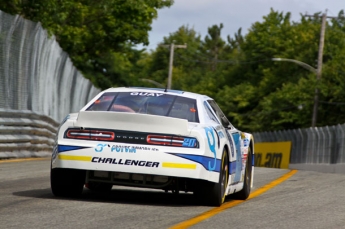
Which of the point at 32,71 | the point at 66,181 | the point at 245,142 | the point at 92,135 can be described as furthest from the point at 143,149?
the point at 32,71

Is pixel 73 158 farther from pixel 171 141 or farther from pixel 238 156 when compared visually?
pixel 238 156

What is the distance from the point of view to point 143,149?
9.83 meters

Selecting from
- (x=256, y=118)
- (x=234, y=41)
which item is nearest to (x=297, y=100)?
(x=256, y=118)

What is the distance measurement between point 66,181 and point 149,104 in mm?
1239

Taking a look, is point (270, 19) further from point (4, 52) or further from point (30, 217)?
point (30, 217)

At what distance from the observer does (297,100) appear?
210 ft

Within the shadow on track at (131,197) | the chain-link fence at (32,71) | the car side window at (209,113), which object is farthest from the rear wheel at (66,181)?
the chain-link fence at (32,71)

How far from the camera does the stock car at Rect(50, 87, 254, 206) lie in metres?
9.84

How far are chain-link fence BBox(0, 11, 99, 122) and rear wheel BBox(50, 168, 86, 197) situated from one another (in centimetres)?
781

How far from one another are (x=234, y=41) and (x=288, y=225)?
14032 centimetres

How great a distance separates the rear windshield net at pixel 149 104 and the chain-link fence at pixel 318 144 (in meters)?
24.1

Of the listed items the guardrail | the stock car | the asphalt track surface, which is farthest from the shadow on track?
the guardrail

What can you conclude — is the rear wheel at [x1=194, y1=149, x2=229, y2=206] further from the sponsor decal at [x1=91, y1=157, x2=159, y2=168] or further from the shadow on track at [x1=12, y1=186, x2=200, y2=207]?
the sponsor decal at [x1=91, y1=157, x2=159, y2=168]

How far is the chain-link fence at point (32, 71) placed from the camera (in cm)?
1870
